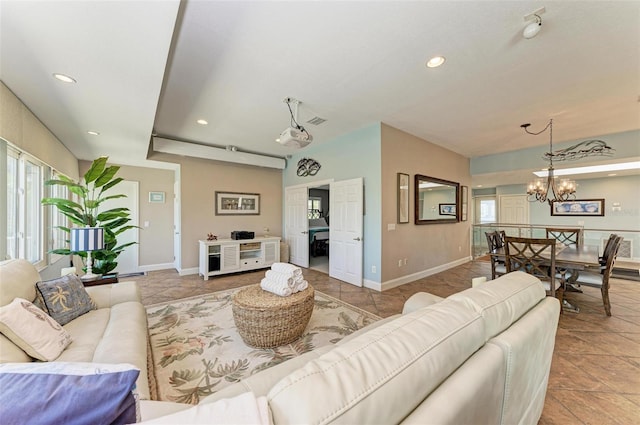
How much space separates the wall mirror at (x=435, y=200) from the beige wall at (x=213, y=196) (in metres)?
3.38

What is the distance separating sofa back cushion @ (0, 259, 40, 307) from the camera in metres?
1.54

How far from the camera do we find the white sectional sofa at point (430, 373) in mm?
562

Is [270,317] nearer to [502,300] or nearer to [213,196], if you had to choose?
[502,300]

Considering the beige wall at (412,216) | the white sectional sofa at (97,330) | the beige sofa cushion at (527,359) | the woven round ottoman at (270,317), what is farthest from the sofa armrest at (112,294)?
Answer: the beige wall at (412,216)

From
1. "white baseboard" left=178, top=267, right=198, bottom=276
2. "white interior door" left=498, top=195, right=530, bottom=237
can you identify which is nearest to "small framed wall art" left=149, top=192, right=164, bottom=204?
"white baseboard" left=178, top=267, right=198, bottom=276

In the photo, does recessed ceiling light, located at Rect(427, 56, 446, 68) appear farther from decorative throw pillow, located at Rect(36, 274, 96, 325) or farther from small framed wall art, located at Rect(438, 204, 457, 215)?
decorative throw pillow, located at Rect(36, 274, 96, 325)

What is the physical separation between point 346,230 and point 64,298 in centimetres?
359

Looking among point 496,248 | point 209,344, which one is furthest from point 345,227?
point 209,344

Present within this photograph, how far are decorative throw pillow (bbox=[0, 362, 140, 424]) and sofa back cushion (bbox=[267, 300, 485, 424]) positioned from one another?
43 centimetres

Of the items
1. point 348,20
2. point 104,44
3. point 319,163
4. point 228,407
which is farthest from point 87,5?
point 319,163

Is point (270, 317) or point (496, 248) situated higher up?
point (496, 248)

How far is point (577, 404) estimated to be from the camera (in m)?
1.66

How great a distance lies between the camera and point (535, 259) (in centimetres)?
307

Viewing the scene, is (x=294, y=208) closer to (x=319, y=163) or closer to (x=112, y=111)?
(x=319, y=163)
